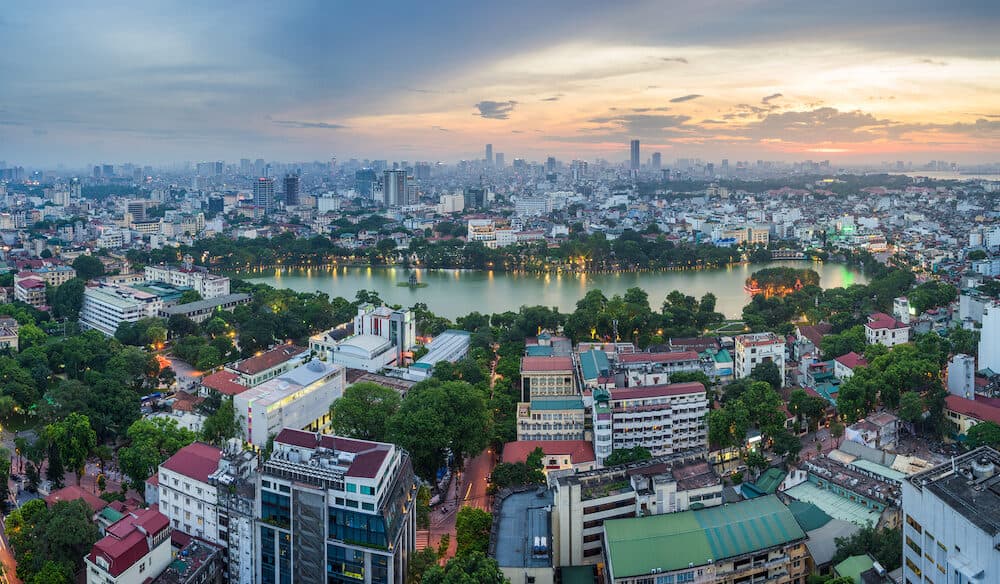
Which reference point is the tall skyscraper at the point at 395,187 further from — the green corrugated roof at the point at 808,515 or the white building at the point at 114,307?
the green corrugated roof at the point at 808,515

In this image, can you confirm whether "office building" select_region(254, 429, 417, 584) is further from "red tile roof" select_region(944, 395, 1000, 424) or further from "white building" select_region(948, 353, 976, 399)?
"white building" select_region(948, 353, 976, 399)

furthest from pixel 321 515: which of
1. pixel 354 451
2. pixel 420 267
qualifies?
pixel 420 267

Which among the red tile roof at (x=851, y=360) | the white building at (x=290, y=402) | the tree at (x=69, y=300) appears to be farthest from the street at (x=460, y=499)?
the tree at (x=69, y=300)

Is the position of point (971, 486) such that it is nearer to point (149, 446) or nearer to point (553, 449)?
point (553, 449)

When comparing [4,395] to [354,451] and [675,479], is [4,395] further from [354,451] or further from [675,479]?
[675,479]

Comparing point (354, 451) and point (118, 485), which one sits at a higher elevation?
point (354, 451)

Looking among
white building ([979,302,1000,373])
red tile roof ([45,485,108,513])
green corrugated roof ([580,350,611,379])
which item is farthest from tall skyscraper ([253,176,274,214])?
white building ([979,302,1000,373])
